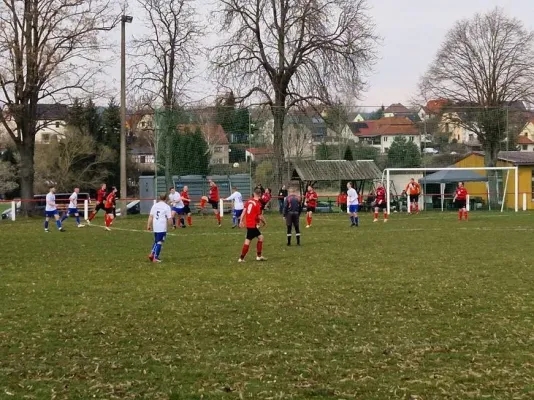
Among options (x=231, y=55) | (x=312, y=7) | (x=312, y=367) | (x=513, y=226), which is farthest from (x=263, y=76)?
(x=312, y=367)

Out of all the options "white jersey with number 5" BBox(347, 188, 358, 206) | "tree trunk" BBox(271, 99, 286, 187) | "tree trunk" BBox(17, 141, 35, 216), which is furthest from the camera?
"tree trunk" BBox(271, 99, 286, 187)

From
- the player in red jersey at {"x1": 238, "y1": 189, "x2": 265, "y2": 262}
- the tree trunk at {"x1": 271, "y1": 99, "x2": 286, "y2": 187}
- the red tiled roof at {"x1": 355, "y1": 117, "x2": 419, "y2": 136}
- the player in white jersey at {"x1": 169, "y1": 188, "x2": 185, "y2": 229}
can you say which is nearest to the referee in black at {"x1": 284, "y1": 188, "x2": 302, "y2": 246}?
the player in red jersey at {"x1": 238, "y1": 189, "x2": 265, "y2": 262}

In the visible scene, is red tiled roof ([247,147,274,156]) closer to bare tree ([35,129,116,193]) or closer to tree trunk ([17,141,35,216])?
tree trunk ([17,141,35,216])

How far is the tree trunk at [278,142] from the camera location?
139 feet

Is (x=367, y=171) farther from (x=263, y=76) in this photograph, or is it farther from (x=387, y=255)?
(x=387, y=255)

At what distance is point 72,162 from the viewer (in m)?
58.6

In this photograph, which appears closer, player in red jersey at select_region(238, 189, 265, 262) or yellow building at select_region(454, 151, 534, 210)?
player in red jersey at select_region(238, 189, 265, 262)

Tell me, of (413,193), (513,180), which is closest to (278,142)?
(413,193)

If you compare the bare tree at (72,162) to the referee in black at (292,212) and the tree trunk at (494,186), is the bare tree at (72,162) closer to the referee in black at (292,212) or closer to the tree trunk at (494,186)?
the tree trunk at (494,186)

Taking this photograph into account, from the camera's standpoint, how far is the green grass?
6.44 metres

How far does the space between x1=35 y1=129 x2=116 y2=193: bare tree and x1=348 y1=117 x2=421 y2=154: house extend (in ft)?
73.9

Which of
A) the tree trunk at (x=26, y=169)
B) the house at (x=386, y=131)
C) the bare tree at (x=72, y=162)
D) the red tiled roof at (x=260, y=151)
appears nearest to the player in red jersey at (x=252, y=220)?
the red tiled roof at (x=260, y=151)

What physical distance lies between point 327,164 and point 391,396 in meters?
38.1

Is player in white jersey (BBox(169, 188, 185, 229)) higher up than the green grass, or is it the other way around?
player in white jersey (BBox(169, 188, 185, 229))
